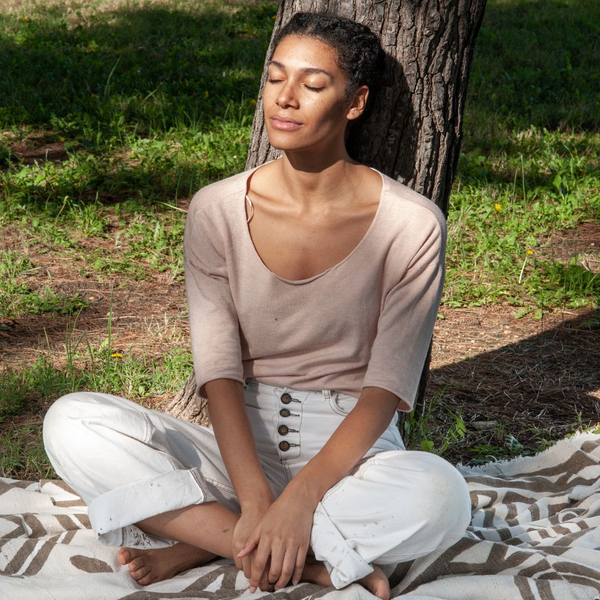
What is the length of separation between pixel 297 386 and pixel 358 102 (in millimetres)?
930

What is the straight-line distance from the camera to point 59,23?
9352 mm

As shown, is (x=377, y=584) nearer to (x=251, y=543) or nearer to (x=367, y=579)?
(x=367, y=579)

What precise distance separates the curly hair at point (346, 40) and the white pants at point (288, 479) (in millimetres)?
1012

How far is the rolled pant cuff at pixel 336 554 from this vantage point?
2434 millimetres

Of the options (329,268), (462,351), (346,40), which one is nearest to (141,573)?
(329,268)

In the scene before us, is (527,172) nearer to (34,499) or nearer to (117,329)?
(117,329)

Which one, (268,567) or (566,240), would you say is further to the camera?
(566,240)

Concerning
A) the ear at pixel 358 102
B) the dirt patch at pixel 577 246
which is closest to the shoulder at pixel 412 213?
the ear at pixel 358 102

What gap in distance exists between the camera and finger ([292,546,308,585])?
7.88ft

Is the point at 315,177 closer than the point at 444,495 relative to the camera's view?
No

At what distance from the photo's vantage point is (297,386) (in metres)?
2.83

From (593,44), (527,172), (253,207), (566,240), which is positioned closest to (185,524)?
(253,207)

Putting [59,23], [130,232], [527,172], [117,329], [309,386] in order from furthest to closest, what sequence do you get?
[59,23], [527,172], [130,232], [117,329], [309,386]

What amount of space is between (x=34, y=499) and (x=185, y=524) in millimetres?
775
